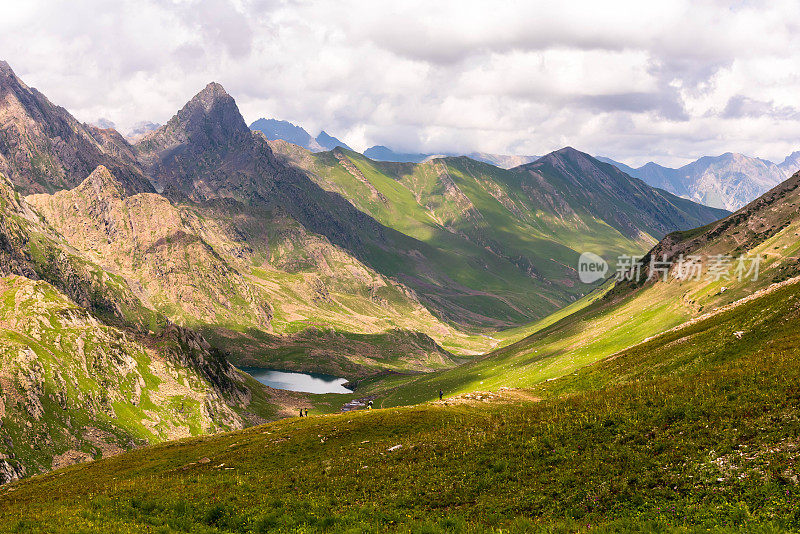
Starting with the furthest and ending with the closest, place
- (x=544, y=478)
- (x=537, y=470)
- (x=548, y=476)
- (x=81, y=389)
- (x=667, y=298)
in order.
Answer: (x=81, y=389), (x=667, y=298), (x=537, y=470), (x=548, y=476), (x=544, y=478)

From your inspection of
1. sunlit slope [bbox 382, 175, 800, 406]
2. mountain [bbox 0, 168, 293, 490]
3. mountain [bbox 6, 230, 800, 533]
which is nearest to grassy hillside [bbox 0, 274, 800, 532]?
mountain [bbox 6, 230, 800, 533]

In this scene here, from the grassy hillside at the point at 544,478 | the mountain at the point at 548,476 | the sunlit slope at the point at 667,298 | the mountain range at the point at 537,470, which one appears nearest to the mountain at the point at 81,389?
the mountain range at the point at 537,470

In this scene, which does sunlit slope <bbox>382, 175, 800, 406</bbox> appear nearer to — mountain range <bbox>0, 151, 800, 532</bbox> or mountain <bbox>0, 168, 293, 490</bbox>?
mountain range <bbox>0, 151, 800, 532</bbox>

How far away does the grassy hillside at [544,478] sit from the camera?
21031mm

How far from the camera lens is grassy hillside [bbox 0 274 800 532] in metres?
21.0

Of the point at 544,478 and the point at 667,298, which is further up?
the point at 544,478

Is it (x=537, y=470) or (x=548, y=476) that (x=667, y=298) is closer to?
(x=537, y=470)

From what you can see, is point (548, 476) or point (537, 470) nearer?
point (548, 476)

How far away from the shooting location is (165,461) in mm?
55500

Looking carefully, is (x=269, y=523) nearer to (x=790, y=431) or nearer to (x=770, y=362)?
(x=790, y=431)

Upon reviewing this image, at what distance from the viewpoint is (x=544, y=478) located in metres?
25.9

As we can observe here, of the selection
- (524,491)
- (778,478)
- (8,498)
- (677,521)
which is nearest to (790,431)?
(778,478)

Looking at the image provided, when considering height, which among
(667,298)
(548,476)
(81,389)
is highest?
(81,389)

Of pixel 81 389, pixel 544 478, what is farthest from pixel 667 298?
pixel 81 389
